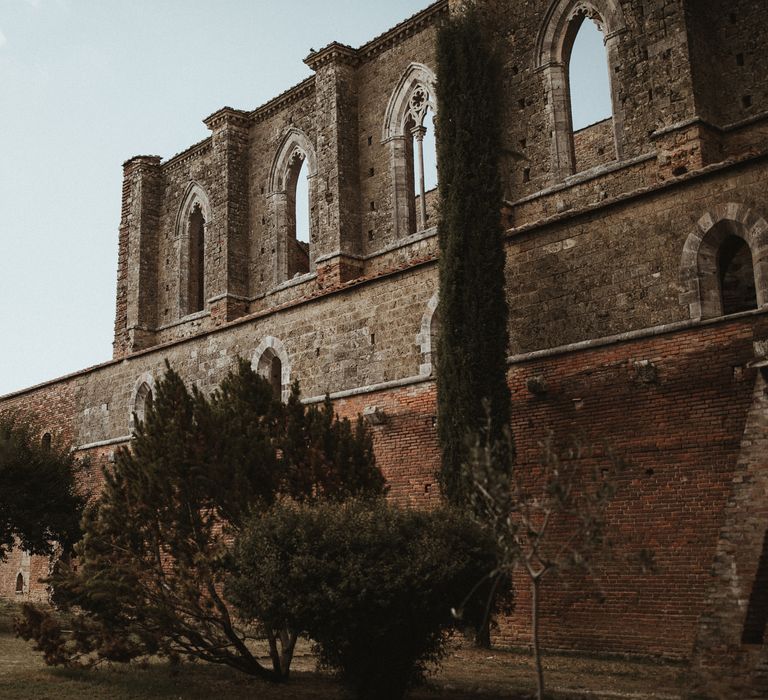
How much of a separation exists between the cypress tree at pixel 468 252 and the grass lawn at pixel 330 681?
7.77 feet

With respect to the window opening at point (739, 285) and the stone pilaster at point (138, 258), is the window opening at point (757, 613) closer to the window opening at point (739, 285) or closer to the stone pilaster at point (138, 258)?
the window opening at point (739, 285)

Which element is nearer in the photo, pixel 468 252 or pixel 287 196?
pixel 468 252

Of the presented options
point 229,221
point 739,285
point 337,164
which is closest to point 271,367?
point 337,164

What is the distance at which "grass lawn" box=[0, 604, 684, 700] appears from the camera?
9141 millimetres

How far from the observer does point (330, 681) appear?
10.2 m

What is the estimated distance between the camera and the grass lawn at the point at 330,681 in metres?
9.14

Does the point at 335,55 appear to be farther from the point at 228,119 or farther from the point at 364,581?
the point at 364,581

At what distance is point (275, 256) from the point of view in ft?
78.3

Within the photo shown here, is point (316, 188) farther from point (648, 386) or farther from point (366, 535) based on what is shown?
point (366, 535)

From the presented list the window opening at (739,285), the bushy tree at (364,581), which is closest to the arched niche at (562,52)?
the window opening at (739,285)

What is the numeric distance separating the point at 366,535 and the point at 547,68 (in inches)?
488

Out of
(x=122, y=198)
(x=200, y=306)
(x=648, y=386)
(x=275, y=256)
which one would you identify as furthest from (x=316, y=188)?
(x=648, y=386)

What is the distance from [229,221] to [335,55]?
17.6ft

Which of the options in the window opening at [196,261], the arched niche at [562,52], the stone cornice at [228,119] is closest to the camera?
the arched niche at [562,52]
